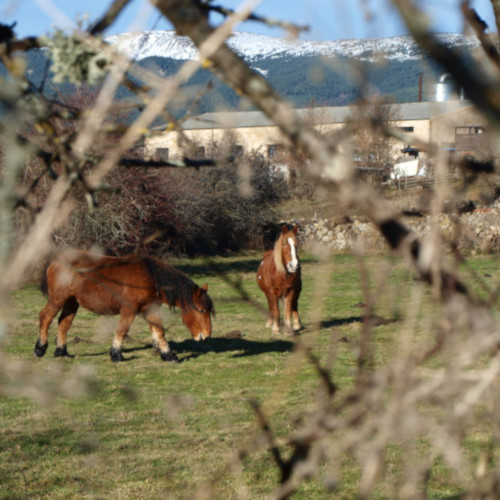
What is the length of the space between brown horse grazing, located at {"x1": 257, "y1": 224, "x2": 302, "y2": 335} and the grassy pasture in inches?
19.0

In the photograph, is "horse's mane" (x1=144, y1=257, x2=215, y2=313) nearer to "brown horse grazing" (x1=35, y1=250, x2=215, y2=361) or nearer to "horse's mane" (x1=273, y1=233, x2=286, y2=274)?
"brown horse grazing" (x1=35, y1=250, x2=215, y2=361)

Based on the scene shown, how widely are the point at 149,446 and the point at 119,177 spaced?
39.0 feet

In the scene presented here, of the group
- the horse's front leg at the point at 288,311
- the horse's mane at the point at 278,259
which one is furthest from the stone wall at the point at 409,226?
the horse's mane at the point at 278,259

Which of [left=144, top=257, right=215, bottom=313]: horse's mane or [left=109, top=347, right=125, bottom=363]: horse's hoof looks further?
[left=109, top=347, right=125, bottom=363]: horse's hoof

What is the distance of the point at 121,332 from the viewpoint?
34.6 ft

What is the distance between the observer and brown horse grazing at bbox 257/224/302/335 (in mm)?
11984

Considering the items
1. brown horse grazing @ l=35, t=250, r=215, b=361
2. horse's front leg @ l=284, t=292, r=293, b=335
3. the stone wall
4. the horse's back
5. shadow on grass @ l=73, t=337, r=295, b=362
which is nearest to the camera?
brown horse grazing @ l=35, t=250, r=215, b=361

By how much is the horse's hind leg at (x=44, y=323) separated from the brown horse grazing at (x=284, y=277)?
3.59 metres

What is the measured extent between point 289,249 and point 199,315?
2.63 m

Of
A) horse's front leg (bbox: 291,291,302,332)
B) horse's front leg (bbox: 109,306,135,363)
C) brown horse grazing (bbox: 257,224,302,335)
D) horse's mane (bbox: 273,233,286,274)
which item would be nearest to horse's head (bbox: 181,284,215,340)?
horse's front leg (bbox: 109,306,135,363)

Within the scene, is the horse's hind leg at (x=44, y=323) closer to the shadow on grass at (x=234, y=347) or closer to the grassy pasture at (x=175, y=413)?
the grassy pasture at (x=175, y=413)

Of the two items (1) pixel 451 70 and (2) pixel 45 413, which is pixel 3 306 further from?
(2) pixel 45 413

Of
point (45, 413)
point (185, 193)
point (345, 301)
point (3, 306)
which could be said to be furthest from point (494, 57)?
point (185, 193)

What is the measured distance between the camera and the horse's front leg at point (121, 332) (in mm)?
10531
